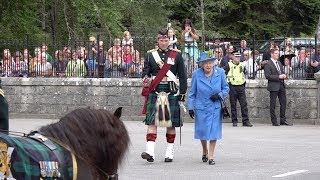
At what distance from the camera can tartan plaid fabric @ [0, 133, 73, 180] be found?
4379 mm

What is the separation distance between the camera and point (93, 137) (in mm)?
4598

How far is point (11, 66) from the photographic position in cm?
2011

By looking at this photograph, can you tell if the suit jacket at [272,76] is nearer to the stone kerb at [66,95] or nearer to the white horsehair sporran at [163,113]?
the stone kerb at [66,95]

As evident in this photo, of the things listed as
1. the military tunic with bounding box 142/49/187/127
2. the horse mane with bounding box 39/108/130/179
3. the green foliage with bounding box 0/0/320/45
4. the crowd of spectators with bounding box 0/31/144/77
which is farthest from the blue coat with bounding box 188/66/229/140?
the green foliage with bounding box 0/0/320/45

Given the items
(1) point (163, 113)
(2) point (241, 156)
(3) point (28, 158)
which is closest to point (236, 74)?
(2) point (241, 156)

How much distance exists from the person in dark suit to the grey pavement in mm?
703

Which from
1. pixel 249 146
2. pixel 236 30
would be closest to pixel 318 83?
pixel 249 146

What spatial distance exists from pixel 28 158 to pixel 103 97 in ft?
48.8

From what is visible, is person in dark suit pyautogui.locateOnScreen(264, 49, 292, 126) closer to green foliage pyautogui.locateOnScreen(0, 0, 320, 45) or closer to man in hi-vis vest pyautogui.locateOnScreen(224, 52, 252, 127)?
man in hi-vis vest pyautogui.locateOnScreen(224, 52, 252, 127)

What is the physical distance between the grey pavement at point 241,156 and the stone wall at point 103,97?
1099mm

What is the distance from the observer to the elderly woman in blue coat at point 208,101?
11.9 metres

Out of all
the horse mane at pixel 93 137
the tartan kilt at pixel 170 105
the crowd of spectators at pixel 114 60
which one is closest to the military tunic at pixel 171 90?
the tartan kilt at pixel 170 105

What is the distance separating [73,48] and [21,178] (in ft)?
50.2

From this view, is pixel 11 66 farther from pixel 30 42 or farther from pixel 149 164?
pixel 149 164
